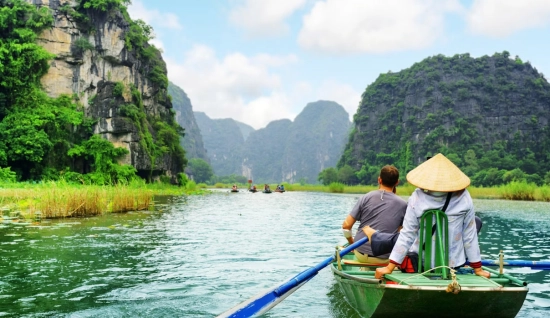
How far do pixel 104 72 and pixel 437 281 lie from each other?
36.5 meters

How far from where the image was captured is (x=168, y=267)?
6.67 m

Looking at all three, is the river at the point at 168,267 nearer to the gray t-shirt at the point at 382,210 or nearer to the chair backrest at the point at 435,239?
the gray t-shirt at the point at 382,210

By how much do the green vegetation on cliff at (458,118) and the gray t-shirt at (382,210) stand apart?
214 ft

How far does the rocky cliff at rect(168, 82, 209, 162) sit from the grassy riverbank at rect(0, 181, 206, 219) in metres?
119

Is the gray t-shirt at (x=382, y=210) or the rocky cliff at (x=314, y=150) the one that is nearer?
the gray t-shirt at (x=382, y=210)

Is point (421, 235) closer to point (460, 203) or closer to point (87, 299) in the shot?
point (460, 203)

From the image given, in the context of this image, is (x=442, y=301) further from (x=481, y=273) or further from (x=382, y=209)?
(x=382, y=209)

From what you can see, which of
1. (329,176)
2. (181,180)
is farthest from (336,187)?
(329,176)

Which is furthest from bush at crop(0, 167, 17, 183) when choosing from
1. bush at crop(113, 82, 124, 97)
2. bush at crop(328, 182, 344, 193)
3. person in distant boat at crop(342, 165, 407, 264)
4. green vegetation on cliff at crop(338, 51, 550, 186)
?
green vegetation on cliff at crop(338, 51, 550, 186)

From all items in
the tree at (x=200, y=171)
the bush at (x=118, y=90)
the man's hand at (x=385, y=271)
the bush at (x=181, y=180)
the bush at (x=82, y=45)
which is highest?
the bush at (x=82, y=45)

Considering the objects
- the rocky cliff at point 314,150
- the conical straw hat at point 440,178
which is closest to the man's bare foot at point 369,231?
the conical straw hat at point 440,178

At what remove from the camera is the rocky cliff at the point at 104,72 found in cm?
3366

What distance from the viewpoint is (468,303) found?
3.19 meters

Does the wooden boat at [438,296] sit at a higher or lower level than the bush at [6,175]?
lower
